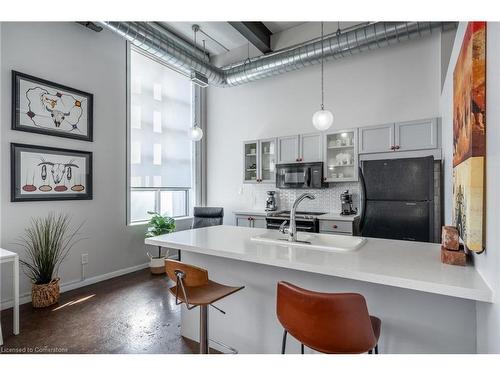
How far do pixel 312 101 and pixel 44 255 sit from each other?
4342mm

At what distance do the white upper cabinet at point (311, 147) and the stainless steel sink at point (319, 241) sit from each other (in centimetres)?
221

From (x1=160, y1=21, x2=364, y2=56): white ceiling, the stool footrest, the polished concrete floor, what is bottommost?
the polished concrete floor

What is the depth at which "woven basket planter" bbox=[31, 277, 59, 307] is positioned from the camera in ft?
9.49

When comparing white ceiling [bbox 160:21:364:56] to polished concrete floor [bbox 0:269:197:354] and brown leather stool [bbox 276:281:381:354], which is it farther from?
brown leather stool [bbox 276:281:381:354]

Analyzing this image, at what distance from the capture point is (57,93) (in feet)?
10.9

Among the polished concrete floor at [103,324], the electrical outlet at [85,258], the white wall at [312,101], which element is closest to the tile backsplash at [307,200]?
the white wall at [312,101]

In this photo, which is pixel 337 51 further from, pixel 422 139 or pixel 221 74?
pixel 221 74

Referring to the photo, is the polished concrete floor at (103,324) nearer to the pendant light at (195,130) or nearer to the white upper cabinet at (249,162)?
the pendant light at (195,130)

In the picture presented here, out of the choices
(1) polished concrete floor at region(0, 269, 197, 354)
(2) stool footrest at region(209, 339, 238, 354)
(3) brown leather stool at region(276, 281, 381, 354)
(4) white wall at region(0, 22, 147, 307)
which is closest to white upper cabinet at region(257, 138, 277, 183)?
(4) white wall at region(0, 22, 147, 307)

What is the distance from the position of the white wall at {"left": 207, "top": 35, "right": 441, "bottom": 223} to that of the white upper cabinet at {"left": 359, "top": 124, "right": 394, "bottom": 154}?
0.32 m

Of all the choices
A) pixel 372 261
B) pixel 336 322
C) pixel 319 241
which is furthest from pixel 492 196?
pixel 319 241

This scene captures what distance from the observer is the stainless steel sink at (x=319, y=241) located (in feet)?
5.83

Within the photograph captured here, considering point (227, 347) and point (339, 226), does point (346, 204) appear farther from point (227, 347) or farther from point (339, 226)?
point (227, 347)

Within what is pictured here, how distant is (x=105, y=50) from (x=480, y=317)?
4.86m
